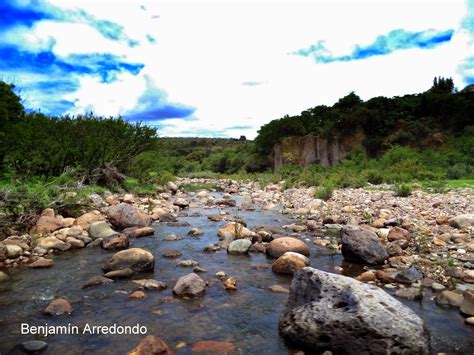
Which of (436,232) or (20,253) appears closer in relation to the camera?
(20,253)

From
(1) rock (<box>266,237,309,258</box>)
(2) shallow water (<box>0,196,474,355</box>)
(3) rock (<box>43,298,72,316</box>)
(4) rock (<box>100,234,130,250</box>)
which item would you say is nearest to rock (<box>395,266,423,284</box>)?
(2) shallow water (<box>0,196,474,355</box>)

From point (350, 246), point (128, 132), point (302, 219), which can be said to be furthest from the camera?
point (128, 132)

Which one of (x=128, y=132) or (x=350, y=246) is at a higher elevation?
(x=128, y=132)

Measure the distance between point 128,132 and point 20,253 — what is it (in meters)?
14.9

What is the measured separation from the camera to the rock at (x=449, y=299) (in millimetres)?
5938

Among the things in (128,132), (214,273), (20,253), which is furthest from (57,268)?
(128,132)

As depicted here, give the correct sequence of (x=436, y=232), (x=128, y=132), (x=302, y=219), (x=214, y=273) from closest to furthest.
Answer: (x=214, y=273)
(x=436, y=232)
(x=302, y=219)
(x=128, y=132)

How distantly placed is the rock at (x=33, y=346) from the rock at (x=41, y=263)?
3723 millimetres

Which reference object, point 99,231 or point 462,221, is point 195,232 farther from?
point 462,221

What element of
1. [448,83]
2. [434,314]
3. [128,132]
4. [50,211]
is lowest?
[434,314]

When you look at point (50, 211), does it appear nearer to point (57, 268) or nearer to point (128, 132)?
point (57, 268)

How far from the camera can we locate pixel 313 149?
42.3m

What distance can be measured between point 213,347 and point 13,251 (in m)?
6.18

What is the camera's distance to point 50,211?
11.4m
